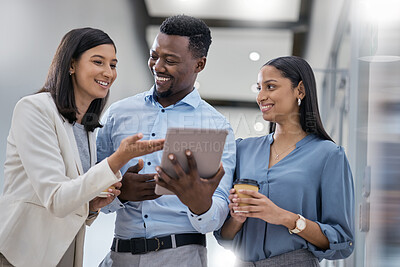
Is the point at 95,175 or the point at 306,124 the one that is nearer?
the point at 95,175

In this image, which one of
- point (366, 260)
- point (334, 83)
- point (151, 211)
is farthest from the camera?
point (334, 83)

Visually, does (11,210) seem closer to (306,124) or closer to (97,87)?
(97,87)

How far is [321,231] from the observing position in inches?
61.7

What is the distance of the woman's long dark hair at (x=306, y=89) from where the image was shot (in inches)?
68.3

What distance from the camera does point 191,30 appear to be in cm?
196

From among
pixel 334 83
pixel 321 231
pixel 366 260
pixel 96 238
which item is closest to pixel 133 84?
pixel 96 238

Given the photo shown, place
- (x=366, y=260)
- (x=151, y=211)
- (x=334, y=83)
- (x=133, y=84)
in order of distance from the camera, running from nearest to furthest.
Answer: (x=151, y=211), (x=366, y=260), (x=334, y=83), (x=133, y=84)

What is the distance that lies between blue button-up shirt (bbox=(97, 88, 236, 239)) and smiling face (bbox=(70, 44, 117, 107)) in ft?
0.55

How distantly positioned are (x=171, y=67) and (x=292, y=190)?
611 mm

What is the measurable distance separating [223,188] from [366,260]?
29.5 inches

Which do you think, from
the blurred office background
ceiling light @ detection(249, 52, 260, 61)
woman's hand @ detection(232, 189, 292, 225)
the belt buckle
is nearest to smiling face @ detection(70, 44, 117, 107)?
the belt buckle

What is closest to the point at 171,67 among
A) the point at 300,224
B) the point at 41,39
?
the point at 300,224

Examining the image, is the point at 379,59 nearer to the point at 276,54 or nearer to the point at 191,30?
the point at 191,30

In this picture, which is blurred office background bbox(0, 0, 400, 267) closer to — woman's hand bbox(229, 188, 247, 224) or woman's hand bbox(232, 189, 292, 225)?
woman's hand bbox(232, 189, 292, 225)
